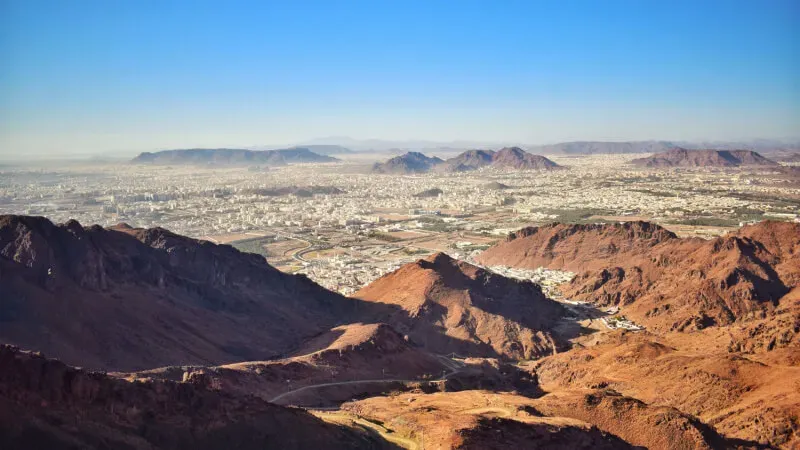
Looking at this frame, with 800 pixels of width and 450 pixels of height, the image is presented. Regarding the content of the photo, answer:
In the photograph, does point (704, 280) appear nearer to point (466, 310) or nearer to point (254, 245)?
point (466, 310)

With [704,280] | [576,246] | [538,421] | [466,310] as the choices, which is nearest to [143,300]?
[466,310]

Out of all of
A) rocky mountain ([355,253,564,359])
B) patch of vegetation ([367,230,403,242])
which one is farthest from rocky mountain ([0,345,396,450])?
patch of vegetation ([367,230,403,242])

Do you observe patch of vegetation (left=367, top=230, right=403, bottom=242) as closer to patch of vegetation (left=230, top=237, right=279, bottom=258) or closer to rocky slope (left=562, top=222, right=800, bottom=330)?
patch of vegetation (left=230, top=237, right=279, bottom=258)

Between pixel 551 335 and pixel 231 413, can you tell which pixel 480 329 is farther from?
pixel 231 413

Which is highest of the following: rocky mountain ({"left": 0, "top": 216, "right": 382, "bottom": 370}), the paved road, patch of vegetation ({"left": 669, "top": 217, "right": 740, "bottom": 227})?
rocky mountain ({"left": 0, "top": 216, "right": 382, "bottom": 370})

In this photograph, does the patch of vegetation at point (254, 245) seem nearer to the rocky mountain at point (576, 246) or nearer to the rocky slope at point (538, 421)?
the rocky mountain at point (576, 246)

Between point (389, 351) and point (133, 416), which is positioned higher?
point (133, 416)

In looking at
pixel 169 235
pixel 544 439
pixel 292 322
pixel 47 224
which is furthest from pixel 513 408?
pixel 169 235

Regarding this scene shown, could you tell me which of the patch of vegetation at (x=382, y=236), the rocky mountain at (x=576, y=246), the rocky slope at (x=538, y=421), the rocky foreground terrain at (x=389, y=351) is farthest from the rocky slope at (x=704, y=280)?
the patch of vegetation at (x=382, y=236)
